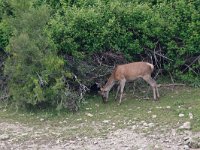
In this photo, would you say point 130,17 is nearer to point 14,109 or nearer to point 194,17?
point 194,17

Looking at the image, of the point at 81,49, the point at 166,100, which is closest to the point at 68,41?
the point at 81,49

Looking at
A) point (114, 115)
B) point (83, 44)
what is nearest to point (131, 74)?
point (83, 44)

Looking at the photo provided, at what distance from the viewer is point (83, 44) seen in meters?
13.4

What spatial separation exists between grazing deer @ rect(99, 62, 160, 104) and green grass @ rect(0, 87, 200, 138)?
0.75 feet

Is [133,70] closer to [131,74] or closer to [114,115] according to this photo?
[131,74]

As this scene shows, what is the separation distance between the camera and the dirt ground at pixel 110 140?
1040 centimetres

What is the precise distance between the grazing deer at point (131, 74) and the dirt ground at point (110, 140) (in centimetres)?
187

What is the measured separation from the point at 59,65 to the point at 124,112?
164 cm

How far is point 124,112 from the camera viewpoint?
485 inches

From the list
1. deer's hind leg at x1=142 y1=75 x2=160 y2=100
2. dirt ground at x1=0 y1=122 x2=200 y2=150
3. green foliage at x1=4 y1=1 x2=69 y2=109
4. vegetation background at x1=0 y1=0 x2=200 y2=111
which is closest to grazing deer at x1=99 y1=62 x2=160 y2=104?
Answer: deer's hind leg at x1=142 y1=75 x2=160 y2=100

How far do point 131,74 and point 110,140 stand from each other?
2825mm

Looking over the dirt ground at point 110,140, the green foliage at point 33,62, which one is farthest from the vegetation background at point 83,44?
the dirt ground at point 110,140

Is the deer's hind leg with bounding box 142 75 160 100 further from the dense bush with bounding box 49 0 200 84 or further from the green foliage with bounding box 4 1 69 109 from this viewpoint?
the green foliage with bounding box 4 1 69 109

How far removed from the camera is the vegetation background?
1238cm
